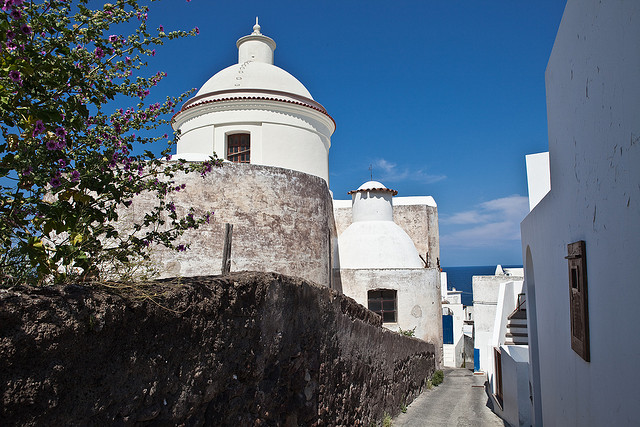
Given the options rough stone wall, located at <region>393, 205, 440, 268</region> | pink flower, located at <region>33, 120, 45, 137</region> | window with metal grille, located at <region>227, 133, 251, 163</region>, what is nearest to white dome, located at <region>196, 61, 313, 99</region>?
window with metal grille, located at <region>227, 133, 251, 163</region>

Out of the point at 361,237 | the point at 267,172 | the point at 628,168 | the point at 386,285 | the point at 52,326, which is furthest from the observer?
the point at 361,237

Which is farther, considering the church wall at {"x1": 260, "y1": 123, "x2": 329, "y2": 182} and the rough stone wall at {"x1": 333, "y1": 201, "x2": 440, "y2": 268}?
the rough stone wall at {"x1": 333, "y1": 201, "x2": 440, "y2": 268}

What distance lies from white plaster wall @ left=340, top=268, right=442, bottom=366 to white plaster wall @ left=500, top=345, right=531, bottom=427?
6053mm

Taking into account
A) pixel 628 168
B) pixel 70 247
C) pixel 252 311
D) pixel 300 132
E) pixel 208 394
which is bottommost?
pixel 208 394

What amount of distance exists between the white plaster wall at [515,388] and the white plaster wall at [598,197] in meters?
2.70

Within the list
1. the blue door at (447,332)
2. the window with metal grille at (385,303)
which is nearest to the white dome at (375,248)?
the window with metal grille at (385,303)

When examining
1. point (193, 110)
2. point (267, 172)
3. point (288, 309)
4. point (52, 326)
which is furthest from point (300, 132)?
point (52, 326)

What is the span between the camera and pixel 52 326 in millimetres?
2096

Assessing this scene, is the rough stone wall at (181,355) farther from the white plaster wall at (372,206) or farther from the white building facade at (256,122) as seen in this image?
the white plaster wall at (372,206)

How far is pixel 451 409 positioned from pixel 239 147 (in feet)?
29.4

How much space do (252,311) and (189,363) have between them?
32.6 inches

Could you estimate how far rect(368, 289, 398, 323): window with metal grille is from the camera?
15836 mm

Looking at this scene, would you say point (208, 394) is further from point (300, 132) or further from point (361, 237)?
point (361, 237)

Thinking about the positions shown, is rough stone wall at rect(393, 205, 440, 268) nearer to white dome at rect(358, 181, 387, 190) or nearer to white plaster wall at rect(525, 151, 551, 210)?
white dome at rect(358, 181, 387, 190)
